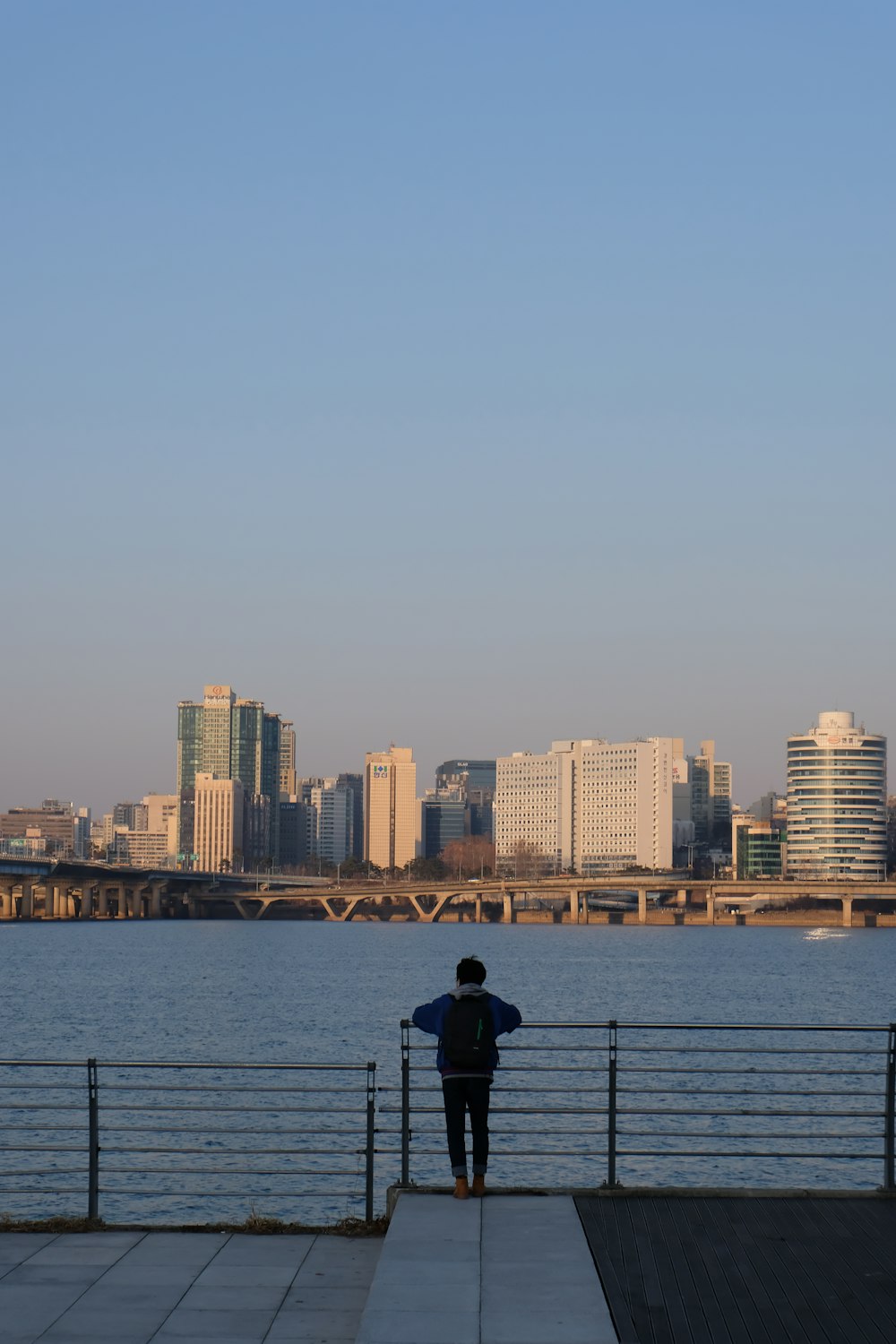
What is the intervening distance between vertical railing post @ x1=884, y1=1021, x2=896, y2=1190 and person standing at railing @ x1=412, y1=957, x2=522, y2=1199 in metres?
3.17

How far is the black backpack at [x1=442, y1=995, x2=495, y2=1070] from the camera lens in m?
13.1

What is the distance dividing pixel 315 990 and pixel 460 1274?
77343mm

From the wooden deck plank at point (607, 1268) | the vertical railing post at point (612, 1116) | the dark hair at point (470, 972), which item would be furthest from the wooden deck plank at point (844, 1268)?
the dark hair at point (470, 972)

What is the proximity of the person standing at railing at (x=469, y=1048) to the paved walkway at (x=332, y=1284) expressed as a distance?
638 mm

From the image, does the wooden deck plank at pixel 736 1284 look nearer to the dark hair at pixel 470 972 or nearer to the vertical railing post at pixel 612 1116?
the vertical railing post at pixel 612 1116

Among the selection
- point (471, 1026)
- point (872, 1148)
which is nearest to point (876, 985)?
point (872, 1148)

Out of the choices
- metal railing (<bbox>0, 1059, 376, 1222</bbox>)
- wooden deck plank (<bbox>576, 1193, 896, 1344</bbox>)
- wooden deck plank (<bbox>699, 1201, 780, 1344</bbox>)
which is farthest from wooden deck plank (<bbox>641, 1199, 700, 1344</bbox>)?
metal railing (<bbox>0, 1059, 376, 1222</bbox>)

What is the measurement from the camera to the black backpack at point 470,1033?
13.1 m

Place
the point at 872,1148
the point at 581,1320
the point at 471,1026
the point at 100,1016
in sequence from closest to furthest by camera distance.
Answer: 1. the point at 581,1320
2. the point at 471,1026
3. the point at 872,1148
4. the point at 100,1016

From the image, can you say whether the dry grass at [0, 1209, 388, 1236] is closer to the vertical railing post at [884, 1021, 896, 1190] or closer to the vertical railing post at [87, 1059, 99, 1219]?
the vertical railing post at [87, 1059, 99, 1219]

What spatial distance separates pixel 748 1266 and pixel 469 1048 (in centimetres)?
303

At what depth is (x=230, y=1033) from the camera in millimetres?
61062

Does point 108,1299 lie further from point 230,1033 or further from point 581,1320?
point 230,1033

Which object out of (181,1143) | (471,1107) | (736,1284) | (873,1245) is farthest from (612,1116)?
(181,1143)
